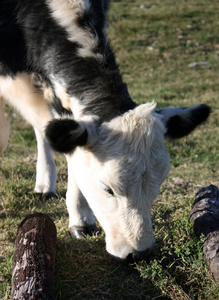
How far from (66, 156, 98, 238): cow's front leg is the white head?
82 cm

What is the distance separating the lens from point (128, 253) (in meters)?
3.16

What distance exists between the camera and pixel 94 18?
371 centimetres

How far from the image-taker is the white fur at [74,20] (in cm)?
354

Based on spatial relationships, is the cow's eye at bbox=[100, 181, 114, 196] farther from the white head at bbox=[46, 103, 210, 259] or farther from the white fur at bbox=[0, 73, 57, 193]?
the white fur at bbox=[0, 73, 57, 193]

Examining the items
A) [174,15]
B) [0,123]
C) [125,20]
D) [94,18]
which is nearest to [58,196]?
[0,123]

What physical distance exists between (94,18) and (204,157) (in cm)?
324

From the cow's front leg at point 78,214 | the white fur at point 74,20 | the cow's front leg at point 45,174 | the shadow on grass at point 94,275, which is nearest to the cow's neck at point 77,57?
the white fur at point 74,20

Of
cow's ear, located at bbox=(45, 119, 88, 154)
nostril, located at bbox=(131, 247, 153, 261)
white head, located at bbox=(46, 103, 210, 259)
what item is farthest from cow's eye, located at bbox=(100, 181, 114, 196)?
nostril, located at bbox=(131, 247, 153, 261)

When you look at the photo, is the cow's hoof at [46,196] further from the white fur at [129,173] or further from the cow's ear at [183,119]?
the cow's ear at [183,119]

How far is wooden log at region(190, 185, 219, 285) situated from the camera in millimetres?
3107

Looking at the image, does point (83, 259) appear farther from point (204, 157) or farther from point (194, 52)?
point (194, 52)

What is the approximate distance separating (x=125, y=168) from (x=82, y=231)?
3.96ft

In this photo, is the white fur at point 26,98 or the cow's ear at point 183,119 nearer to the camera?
the cow's ear at point 183,119

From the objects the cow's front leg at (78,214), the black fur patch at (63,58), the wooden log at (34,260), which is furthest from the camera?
the cow's front leg at (78,214)
